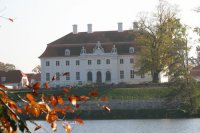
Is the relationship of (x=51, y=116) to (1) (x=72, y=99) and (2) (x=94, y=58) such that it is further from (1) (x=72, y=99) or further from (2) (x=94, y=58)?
(2) (x=94, y=58)

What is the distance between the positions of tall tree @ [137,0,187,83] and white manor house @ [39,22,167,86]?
25.2ft

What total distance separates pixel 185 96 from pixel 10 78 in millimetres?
38205

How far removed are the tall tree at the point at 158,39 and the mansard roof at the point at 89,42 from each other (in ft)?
28.6

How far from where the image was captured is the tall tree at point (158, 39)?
2381 inches

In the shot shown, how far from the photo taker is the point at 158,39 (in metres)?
62.1

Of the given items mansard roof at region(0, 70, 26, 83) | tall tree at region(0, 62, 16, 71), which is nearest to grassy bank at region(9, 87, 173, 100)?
mansard roof at region(0, 70, 26, 83)

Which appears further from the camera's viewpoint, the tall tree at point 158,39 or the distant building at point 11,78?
the distant building at point 11,78

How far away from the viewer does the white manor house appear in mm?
72000

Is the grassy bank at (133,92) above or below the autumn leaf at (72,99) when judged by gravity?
below

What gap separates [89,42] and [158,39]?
13758mm

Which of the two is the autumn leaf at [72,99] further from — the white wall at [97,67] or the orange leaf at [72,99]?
the white wall at [97,67]

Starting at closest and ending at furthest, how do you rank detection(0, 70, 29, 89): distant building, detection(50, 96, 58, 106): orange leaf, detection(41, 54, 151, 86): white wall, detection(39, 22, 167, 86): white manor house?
detection(50, 96, 58, 106): orange leaf → detection(41, 54, 151, 86): white wall → detection(39, 22, 167, 86): white manor house → detection(0, 70, 29, 89): distant building

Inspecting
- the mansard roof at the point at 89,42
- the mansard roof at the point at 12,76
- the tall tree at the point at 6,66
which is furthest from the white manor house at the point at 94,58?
the tall tree at the point at 6,66

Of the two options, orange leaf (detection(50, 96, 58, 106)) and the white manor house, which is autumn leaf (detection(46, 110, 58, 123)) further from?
the white manor house
